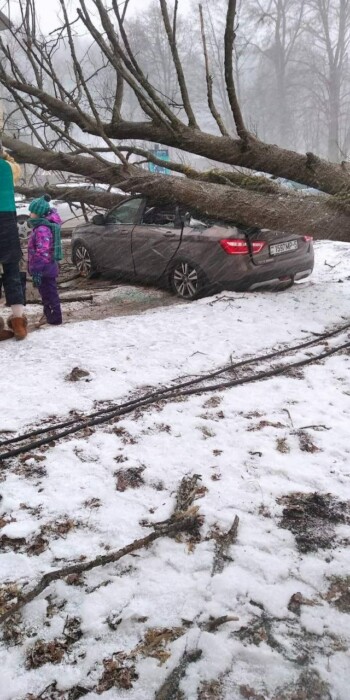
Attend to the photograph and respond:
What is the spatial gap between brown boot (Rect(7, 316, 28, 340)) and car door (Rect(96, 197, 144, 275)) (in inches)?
110

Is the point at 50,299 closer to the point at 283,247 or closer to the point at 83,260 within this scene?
the point at 83,260

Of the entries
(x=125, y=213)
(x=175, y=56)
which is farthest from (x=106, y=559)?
(x=125, y=213)

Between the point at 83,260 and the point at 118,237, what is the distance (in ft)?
3.82

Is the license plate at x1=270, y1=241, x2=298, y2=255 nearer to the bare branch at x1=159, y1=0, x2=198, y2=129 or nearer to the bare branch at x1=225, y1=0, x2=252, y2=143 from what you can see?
the bare branch at x1=225, y1=0, x2=252, y2=143

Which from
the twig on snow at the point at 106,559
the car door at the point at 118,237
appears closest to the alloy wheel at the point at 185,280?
the car door at the point at 118,237

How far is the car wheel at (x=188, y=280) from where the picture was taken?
632 cm

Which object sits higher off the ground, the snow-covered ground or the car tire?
the car tire

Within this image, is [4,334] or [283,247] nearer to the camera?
[4,334]

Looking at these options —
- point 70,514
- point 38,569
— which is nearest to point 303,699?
point 38,569

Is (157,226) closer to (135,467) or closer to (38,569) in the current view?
(135,467)

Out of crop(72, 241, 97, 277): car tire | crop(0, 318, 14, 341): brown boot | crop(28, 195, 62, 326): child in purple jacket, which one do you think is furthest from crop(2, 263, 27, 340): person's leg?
crop(72, 241, 97, 277): car tire

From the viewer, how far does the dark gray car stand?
6.01m

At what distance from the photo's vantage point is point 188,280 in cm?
648

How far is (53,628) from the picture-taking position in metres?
1.78
